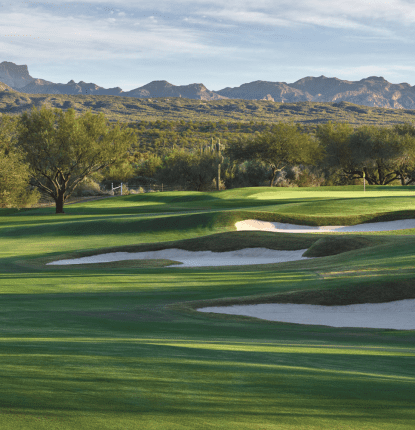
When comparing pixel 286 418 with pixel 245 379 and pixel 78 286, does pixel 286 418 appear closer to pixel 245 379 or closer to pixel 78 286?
pixel 245 379

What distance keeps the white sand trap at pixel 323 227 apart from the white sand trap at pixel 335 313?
13660 mm

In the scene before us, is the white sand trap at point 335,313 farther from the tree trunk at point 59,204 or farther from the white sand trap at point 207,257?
the tree trunk at point 59,204

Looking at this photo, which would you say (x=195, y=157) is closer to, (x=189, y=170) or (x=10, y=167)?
(x=189, y=170)

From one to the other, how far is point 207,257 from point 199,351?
42.9 feet

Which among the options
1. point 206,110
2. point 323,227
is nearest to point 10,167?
point 323,227

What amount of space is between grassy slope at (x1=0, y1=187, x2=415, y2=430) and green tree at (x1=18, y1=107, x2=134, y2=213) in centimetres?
2451

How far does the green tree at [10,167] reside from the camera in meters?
38.8

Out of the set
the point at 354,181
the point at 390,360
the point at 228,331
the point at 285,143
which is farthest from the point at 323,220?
the point at 354,181

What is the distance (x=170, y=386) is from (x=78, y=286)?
8.20 meters

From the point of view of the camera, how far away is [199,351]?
13.5 feet

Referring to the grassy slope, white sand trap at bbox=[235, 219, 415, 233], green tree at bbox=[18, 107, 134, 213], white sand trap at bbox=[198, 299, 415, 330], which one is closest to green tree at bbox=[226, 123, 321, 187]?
green tree at bbox=[18, 107, 134, 213]

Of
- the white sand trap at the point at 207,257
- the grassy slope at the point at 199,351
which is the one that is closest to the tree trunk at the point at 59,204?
the white sand trap at the point at 207,257

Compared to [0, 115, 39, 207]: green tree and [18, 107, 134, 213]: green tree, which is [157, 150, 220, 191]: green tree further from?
[18, 107, 134, 213]: green tree

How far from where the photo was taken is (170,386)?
2.96 meters
